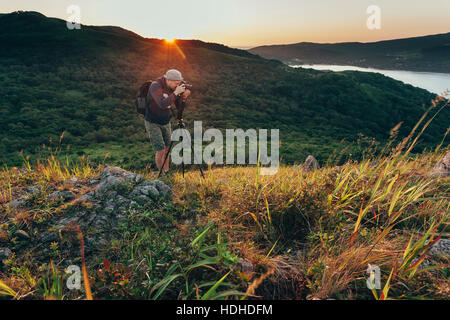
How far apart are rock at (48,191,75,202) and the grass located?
Answer: 12 centimetres

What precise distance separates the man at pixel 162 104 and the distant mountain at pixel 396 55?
181 metres

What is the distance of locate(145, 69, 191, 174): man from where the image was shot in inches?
177

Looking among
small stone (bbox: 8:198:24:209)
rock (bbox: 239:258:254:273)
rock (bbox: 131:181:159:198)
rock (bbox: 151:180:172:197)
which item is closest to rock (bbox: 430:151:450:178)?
rock (bbox: 239:258:254:273)

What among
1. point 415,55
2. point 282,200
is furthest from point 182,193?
point 415,55

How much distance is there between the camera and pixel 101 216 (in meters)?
3.01

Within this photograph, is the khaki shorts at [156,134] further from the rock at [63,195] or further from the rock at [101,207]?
the rock at [63,195]

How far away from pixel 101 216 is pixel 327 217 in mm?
2893

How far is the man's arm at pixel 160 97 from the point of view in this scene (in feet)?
14.8

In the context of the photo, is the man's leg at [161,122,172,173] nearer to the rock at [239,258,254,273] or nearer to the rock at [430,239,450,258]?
the rock at [239,258,254,273]

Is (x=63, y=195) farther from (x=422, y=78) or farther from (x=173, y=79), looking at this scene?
(x=422, y=78)

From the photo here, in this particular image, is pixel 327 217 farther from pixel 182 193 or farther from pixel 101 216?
pixel 101 216

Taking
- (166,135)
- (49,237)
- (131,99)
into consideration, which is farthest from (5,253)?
(131,99)

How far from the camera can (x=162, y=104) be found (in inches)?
179

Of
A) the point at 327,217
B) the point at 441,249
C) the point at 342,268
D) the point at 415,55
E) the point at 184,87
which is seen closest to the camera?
the point at 342,268
